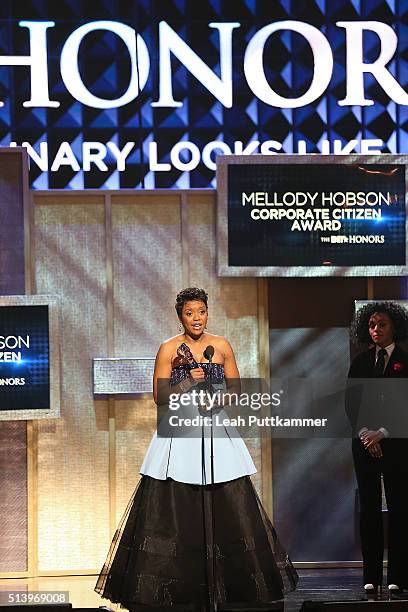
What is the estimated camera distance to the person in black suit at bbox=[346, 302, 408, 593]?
5.83 meters

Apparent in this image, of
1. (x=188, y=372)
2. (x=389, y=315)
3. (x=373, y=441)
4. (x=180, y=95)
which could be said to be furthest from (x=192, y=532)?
(x=180, y=95)

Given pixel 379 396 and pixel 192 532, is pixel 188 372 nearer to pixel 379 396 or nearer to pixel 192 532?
pixel 192 532

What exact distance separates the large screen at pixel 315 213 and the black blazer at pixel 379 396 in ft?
3.40

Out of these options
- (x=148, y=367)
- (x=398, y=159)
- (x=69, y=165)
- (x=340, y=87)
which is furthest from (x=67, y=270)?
(x=340, y=87)

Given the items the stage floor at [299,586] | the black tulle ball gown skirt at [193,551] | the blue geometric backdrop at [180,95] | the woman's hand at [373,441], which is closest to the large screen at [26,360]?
the stage floor at [299,586]

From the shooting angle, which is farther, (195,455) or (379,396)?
(379,396)

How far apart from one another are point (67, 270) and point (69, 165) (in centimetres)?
168

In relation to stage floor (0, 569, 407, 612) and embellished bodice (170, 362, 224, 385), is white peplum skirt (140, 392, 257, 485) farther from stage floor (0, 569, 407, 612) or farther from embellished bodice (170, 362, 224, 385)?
stage floor (0, 569, 407, 612)

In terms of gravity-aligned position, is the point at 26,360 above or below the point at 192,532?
above

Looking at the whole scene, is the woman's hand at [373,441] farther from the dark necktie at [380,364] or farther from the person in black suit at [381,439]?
the dark necktie at [380,364]

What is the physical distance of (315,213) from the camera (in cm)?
687

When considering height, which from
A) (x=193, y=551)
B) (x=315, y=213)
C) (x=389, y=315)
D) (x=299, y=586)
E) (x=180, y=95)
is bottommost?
(x=299, y=586)

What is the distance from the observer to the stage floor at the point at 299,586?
588 centimetres

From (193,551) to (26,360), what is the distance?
195cm
